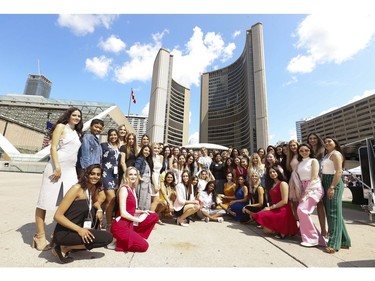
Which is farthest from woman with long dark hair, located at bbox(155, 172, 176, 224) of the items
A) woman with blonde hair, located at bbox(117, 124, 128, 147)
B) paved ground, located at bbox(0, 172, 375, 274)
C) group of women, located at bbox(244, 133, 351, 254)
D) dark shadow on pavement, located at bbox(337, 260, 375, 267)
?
dark shadow on pavement, located at bbox(337, 260, 375, 267)

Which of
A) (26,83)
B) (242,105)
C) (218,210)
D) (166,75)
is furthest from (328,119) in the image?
(26,83)

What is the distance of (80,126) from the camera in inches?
116

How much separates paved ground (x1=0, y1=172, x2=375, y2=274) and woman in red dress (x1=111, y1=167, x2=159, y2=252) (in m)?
0.11

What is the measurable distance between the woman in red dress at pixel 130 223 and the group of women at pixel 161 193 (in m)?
0.01

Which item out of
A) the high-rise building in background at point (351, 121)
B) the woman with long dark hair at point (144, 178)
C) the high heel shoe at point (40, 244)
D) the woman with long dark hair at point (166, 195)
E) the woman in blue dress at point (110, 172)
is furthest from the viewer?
the high-rise building in background at point (351, 121)

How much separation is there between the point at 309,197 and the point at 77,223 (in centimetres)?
341

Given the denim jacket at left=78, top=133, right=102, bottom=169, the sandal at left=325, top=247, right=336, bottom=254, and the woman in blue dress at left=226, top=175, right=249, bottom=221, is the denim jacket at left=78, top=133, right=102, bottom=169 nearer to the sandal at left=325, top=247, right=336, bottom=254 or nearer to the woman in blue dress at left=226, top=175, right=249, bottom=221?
the woman in blue dress at left=226, top=175, right=249, bottom=221

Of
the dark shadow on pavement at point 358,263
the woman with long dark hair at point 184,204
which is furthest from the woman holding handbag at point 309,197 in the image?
the woman with long dark hair at point 184,204

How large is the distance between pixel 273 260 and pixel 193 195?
2398 mm

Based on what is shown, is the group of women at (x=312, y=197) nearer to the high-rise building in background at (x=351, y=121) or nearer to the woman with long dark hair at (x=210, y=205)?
the woman with long dark hair at (x=210, y=205)

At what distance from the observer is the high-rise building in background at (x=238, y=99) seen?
→ 5697 centimetres

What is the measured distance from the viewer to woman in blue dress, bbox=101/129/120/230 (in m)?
3.17

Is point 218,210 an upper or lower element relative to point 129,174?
lower

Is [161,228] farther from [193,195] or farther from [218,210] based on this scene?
[218,210]
